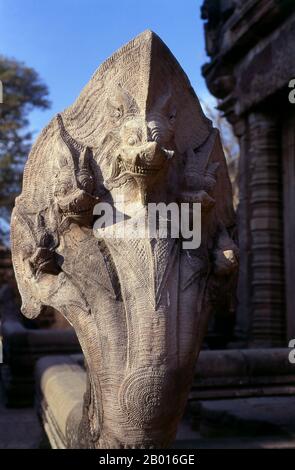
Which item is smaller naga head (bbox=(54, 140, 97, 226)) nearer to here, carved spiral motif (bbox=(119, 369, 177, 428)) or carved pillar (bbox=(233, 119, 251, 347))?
carved spiral motif (bbox=(119, 369, 177, 428))

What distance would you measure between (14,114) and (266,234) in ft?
49.9

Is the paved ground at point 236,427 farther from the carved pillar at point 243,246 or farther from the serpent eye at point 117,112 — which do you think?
the carved pillar at point 243,246

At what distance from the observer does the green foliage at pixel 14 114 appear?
731 inches

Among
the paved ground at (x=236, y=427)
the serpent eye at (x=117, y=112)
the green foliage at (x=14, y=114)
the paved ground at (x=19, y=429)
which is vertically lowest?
the paved ground at (x=19, y=429)

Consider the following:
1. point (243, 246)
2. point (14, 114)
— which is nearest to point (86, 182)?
point (243, 246)

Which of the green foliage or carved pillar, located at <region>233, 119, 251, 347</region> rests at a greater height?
the green foliage

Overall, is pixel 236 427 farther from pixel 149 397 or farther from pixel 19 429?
pixel 19 429

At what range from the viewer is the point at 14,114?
1964cm

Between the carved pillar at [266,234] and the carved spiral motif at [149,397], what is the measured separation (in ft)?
15.5

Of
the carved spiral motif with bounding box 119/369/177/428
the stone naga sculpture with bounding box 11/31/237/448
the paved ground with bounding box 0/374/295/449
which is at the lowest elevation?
the paved ground with bounding box 0/374/295/449

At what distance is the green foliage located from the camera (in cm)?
1857

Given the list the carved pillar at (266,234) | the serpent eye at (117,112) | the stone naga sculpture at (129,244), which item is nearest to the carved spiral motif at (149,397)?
the stone naga sculpture at (129,244)

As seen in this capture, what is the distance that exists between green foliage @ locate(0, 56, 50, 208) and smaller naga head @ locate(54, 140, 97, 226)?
16.8 m

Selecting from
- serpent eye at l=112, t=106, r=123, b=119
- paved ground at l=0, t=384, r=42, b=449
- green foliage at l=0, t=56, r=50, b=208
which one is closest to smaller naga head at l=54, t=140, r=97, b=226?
serpent eye at l=112, t=106, r=123, b=119
